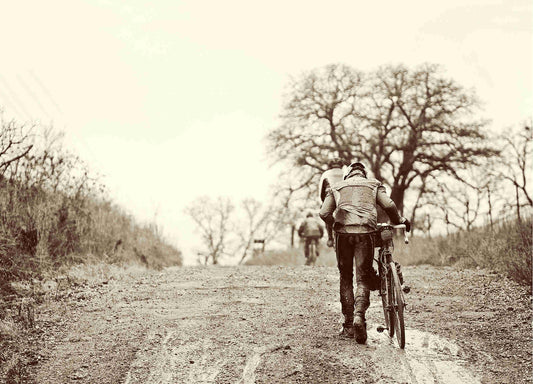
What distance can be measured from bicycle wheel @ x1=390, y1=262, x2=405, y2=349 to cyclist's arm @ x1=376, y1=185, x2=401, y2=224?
55cm

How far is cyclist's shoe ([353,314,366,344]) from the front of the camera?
22.0 ft

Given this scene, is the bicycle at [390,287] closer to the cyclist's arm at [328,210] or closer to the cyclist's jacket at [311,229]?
the cyclist's arm at [328,210]

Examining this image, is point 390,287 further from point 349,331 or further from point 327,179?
point 327,179

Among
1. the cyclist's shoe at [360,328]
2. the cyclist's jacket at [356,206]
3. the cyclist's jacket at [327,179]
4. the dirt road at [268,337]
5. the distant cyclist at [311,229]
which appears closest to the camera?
the dirt road at [268,337]

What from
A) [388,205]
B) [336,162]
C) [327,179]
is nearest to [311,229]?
[336,162]

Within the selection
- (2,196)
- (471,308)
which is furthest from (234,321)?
(2,196)

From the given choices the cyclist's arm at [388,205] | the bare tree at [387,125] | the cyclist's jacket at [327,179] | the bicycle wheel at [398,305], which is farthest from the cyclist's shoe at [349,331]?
the bare tree at [387,125]

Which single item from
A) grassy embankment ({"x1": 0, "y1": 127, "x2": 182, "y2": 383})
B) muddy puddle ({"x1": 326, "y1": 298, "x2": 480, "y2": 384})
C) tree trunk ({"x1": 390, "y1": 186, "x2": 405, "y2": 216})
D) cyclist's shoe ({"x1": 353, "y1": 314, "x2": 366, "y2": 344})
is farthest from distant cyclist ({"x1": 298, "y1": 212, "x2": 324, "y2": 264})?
tree trunk ({"x1": 390, "y1": 186, "x2": 405, "y2": 216})

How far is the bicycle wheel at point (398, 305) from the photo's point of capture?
638 cm

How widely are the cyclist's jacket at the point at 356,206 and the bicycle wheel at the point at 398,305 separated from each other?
548 mm

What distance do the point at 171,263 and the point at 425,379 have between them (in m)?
12.4

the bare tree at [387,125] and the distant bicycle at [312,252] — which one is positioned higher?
the bare tree at [387,125]

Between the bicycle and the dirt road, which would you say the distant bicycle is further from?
the bicycle

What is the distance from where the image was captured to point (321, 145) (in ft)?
125
